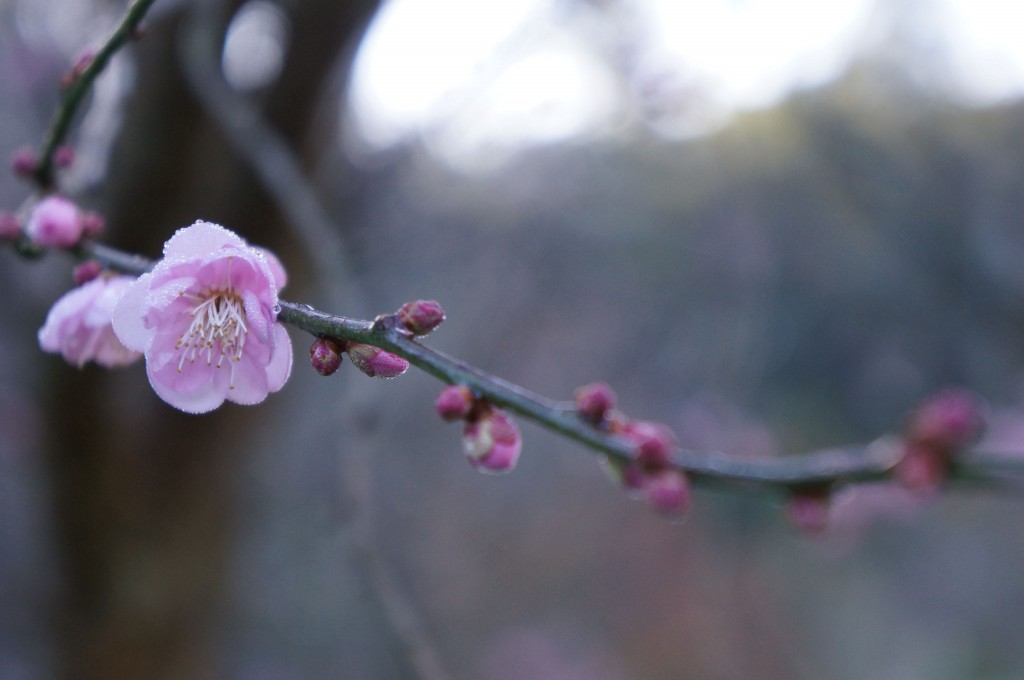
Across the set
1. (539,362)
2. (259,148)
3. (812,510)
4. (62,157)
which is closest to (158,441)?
(259,148)

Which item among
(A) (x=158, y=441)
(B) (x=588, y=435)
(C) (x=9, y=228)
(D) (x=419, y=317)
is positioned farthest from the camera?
(A) (x=158, y=441)

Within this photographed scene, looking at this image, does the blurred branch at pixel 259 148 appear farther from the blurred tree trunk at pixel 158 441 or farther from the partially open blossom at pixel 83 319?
the partially open blossom at pixel 83 319

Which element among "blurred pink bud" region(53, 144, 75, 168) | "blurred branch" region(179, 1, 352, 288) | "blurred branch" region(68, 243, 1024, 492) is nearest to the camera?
"blurred branch" region(68, 243, 1024, 492)

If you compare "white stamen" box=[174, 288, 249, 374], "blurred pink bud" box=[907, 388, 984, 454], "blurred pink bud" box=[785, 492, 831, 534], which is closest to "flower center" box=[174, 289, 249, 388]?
"white stamen" box=[174, 288, 249, 374]

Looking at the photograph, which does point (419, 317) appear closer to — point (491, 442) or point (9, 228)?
point (491, 442)

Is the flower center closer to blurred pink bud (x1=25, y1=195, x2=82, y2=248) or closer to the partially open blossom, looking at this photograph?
the partially open blossom
